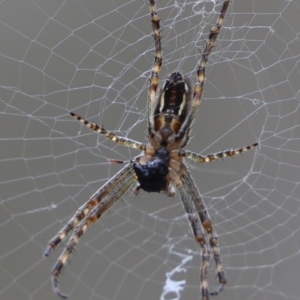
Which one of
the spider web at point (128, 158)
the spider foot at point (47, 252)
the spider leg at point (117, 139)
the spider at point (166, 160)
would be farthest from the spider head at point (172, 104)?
the spider web at point (128, 158)

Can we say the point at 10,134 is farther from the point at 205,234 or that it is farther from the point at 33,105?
the point at 205,234

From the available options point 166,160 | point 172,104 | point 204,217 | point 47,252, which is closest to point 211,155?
point 166,160

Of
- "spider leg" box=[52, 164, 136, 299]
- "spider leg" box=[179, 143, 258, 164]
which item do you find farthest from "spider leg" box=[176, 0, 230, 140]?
"spider leg" box=[52, 164, 136, 299]

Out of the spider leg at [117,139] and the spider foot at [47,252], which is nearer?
the spider leg at [117,139]

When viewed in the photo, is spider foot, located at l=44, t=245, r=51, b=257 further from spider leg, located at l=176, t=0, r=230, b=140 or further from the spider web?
the spider web

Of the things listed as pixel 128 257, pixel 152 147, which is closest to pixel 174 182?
pixel 152 147

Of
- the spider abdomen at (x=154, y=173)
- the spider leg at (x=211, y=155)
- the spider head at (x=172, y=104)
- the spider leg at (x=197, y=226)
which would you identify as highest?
the spider head at (x=172, y=104)

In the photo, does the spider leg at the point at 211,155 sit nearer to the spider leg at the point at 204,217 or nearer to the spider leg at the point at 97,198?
the spider leg at the point at 204,217
